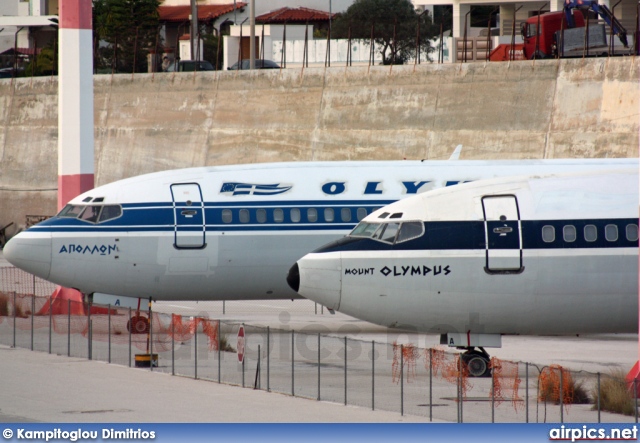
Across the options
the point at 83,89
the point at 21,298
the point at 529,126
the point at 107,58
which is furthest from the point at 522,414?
the point at 107,58

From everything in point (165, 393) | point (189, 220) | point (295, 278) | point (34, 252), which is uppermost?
point (189, 220)

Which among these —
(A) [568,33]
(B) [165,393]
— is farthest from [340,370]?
(A) [568,33]

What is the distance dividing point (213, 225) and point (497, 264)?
32.1ft

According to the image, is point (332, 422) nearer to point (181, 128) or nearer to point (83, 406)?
point (83, 406)

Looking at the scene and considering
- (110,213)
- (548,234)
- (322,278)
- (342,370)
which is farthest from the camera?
(110,213)

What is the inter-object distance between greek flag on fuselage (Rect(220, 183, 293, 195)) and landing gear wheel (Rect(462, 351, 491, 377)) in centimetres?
886

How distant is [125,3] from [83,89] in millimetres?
58525

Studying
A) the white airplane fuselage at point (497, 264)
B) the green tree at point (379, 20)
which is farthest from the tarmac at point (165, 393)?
the green tree at point (379, 20)

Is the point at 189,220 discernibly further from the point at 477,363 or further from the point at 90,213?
the point at 477,363

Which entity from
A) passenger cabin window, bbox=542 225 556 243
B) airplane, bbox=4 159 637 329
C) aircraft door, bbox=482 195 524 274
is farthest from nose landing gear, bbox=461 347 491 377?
airplane, bbox=4 159 637 329

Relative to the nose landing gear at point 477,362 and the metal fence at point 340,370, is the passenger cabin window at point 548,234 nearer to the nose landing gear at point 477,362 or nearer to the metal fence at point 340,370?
the metal fence at point 340,370

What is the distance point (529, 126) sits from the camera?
48.4 m

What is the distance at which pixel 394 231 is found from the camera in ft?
85.5

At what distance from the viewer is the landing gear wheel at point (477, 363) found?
26.0 metres
